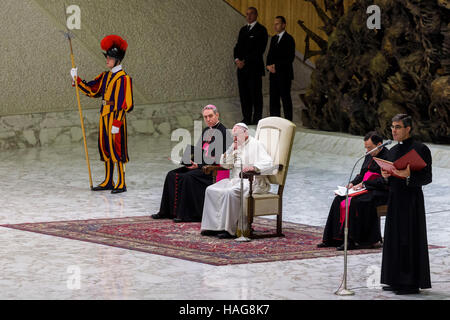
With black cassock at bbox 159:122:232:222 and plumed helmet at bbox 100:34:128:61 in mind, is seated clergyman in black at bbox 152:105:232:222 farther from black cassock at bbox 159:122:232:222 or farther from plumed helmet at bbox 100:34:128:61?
plumed helmet at bbox 100:34:128:61

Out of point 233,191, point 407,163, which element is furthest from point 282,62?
point 407,163

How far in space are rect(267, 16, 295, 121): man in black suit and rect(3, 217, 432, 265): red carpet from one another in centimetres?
619

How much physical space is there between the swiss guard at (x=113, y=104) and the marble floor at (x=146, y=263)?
33cm

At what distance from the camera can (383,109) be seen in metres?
13.4

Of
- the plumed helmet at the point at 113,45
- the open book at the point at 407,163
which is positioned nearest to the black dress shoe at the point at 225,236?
the open book at the point at 407,163

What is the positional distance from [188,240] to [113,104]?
3.19m

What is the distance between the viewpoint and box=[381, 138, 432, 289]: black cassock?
6.21m

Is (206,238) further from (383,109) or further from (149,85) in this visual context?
(149,85)

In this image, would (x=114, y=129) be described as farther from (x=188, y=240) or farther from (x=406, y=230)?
(x=406, y=230)

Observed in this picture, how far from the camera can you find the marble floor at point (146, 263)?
20.4 ft

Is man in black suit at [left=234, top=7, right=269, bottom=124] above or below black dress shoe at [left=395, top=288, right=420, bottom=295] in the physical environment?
above

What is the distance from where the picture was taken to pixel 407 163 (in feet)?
20.4

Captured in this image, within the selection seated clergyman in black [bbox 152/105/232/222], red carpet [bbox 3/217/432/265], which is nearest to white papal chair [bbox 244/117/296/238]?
red carpet [bbox 3/217/432/265]

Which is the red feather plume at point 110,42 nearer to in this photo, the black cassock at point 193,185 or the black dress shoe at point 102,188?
the black dress shoe at point 102,188
